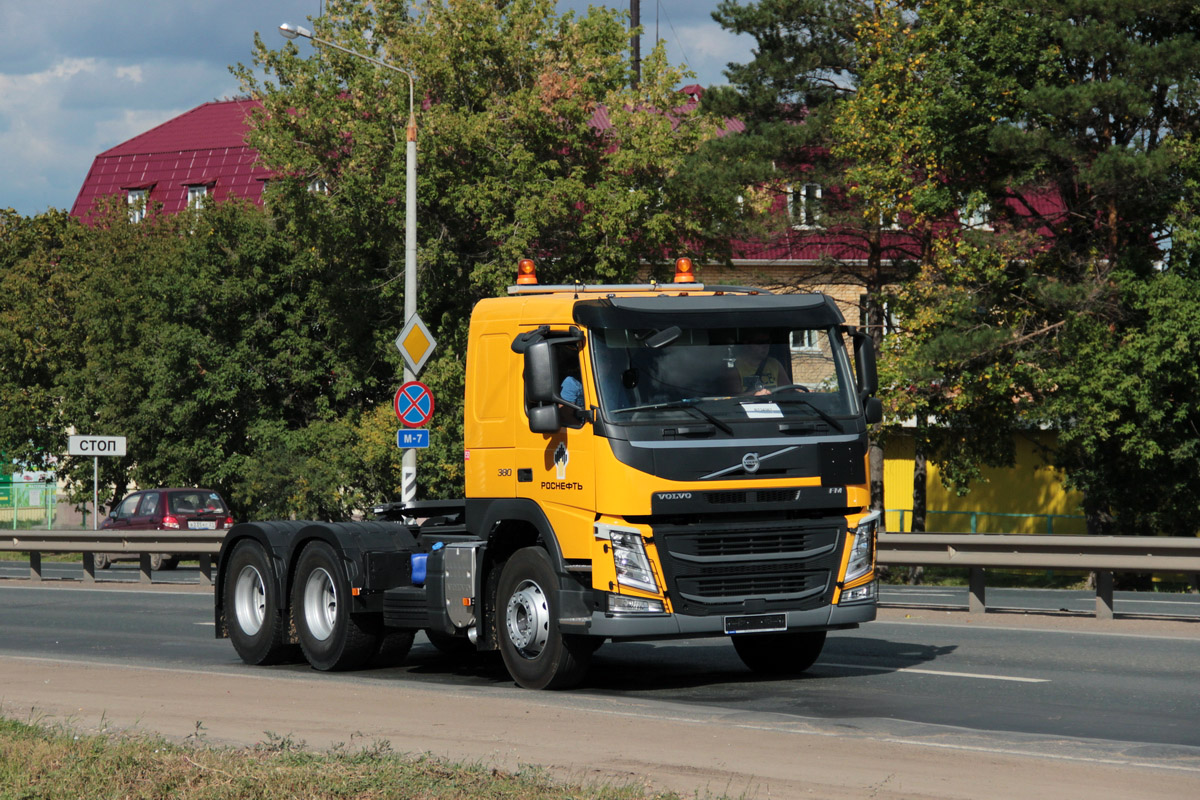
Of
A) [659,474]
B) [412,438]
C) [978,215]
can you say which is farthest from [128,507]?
[659,474]

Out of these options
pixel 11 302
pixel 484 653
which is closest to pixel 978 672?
pixel 484 653

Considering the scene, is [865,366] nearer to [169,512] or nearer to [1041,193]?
[1041,193]

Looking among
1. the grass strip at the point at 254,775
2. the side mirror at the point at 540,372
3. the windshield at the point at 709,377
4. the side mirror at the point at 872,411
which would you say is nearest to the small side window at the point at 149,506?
the side mirror at the point at 540,372

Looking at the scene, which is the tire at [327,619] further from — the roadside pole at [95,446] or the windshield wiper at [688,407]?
the roadside pole at [95,446]

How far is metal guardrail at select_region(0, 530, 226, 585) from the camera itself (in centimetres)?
2441

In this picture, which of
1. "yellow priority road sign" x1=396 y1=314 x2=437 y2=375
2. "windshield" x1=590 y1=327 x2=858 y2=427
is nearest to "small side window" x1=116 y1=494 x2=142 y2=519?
"yellow priority road sign" x1=396 y1=314 x2=437 y2=375

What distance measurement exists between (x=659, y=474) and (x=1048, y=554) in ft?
25.0

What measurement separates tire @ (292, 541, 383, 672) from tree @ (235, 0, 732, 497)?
→ 20.5 m

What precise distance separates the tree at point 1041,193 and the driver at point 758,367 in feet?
62.8

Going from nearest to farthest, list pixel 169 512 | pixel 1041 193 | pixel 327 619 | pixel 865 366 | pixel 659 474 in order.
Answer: pixel 659 474
pixel 865 366
pixel 327 619
pixel 1041 193
pixel 169 512

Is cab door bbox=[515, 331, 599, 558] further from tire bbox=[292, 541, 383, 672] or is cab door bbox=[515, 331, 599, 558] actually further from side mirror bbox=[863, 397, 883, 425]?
tire bbox=[292, 541, 383, 672]

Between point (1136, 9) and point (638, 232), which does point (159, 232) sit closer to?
point (638, 232)

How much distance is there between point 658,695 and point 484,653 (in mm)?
3435

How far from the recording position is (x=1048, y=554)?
54.5ft
